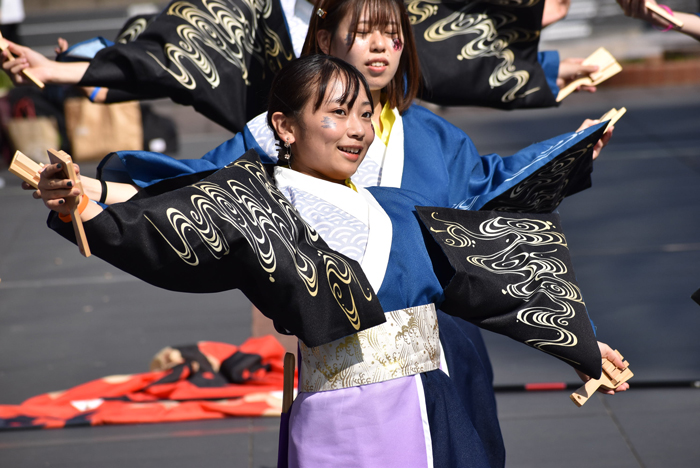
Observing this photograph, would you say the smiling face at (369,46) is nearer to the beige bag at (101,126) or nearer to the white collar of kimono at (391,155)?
the white collar of kimono at (391,155)

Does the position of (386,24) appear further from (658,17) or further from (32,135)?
(32,135)

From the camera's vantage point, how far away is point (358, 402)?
156 centimetres

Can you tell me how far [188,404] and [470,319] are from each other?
182cm

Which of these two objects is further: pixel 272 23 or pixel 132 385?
pixel 132 385

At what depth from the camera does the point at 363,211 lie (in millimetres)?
1614

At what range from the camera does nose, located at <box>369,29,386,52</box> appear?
1909 millimetres

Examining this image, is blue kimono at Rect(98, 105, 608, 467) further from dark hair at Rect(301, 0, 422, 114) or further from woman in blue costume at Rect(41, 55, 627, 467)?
woman in blue costume at Rect(41, 55, 627, 467)

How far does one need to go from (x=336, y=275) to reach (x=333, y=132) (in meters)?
0.32

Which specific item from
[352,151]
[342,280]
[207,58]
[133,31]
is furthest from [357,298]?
[133,31]

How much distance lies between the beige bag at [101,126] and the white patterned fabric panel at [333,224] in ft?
18.5

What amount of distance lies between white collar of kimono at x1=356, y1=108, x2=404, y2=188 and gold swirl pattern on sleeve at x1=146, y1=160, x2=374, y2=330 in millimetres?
424

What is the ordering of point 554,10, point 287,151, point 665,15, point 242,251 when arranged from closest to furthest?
point 242,251 < point 287,151 < point 665,15 < point 554,10

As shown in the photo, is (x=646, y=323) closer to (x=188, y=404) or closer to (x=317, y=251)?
(x=188, y=404)

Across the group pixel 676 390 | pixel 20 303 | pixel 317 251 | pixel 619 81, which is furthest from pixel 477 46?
pixel 619 81
